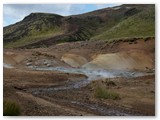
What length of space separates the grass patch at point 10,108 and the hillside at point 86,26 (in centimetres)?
116

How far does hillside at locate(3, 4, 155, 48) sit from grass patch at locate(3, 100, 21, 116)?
Result: 1164mm

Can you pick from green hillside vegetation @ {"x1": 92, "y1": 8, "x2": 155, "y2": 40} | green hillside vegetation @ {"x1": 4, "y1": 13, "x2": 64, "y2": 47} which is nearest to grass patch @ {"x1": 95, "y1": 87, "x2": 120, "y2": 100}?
green hillside vegetation @ {"x1": 4, "y1": 13, "x2": 64, "y2": 47}

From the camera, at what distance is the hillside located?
8.98 m

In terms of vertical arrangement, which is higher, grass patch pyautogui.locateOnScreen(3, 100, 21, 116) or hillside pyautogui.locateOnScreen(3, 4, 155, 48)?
hillside pyautogui.locateOnScreen(3, 4, 155, 48)

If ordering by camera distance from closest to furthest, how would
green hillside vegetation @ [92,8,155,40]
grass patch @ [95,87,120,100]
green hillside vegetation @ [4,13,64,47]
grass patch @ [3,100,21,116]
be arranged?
grass patch @ [3,100,21,116], grass patch @ [95,87,120,100], green hillside vegetation @ [4,13,64,47], green hillside vegetation @ [92,8,155,40]

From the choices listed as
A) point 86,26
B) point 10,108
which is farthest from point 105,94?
point 86,26

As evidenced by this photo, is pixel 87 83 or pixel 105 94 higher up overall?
pixel 87 83

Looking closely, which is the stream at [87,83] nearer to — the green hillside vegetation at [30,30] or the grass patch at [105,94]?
the grass patch at [105,94]

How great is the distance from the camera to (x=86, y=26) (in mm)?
11102

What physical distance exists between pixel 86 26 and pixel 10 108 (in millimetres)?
3678

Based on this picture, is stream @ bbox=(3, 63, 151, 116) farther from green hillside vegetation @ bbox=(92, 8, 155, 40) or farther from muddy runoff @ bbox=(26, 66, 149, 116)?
green hillside vegetation @ bbox=(92, 8, 155, 40)

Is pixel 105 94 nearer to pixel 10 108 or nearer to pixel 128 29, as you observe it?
pixel 10 108

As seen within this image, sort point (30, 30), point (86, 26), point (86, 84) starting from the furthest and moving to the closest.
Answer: point (86, 26)
point (30, 30)
point (86, 84)

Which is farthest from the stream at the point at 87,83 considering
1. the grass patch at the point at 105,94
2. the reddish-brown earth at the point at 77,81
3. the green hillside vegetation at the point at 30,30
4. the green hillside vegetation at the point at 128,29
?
the green hillside vegetation at the point at 128,29
